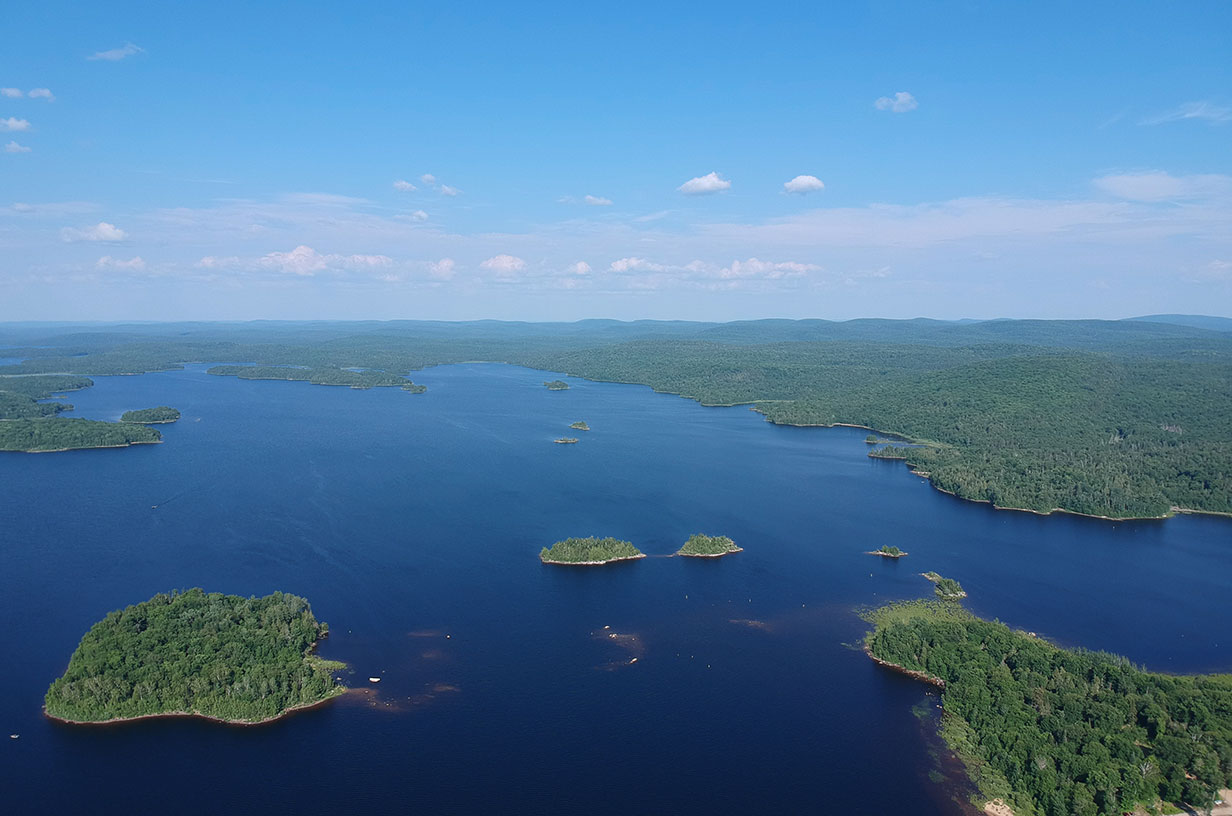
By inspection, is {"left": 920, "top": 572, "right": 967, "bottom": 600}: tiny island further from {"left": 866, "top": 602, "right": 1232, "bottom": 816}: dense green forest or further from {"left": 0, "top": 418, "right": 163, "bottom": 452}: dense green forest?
{"left": 0, "top": 418, "right": 163, "bottom": 452}: dense green forest

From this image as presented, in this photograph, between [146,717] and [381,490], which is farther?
[381,490]

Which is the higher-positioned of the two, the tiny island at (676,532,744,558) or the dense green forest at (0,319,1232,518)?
the dense green forest at (0,319,1232,518)

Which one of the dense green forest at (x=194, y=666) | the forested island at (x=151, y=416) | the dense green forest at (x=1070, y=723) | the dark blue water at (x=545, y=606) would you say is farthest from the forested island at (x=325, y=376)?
the dense green forest at (x=1070, y=723)

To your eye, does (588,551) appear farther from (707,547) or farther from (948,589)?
(948,589)

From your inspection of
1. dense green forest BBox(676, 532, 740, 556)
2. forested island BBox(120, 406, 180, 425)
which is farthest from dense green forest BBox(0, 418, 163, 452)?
dense green forest BBox(676, 532, 740, 556)

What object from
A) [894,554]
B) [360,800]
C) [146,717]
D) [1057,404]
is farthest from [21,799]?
[1057,404]

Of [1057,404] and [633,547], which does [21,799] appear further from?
[1057,404]
